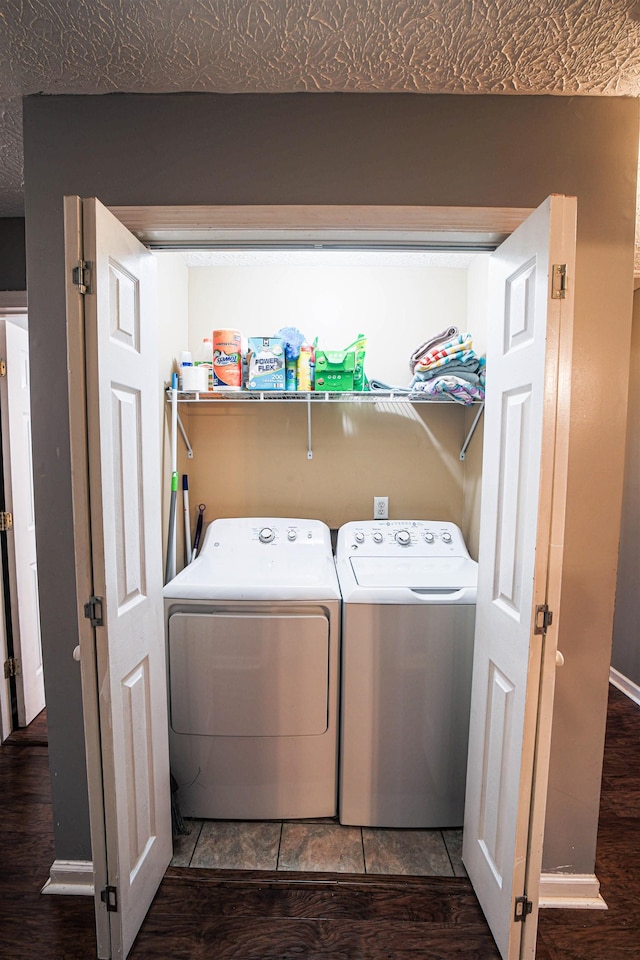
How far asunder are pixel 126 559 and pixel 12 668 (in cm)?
167

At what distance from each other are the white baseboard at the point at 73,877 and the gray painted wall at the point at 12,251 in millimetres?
2282

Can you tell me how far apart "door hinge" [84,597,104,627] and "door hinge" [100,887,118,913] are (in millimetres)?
704

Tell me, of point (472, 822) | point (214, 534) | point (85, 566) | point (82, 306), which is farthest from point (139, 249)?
point (472, 822)

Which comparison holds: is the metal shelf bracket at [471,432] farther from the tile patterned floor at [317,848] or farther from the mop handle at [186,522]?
the tile patterned floor at [317,848]

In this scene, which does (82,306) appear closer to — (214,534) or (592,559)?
(214,534)

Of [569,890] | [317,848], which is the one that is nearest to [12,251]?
[317,848]

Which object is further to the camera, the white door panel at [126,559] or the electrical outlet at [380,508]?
the electrical outlet at [380,508]

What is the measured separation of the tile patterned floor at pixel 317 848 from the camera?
162 cm

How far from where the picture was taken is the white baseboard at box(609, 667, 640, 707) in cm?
272

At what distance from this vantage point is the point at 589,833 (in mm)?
1496

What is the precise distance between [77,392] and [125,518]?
35 cm

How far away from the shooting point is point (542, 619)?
44.9 inches

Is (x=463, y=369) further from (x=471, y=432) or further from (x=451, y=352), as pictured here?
(x=471, y=432)

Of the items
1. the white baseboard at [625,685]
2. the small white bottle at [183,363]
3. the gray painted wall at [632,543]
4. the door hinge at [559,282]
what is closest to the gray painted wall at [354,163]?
the door hinge at [559,282]
